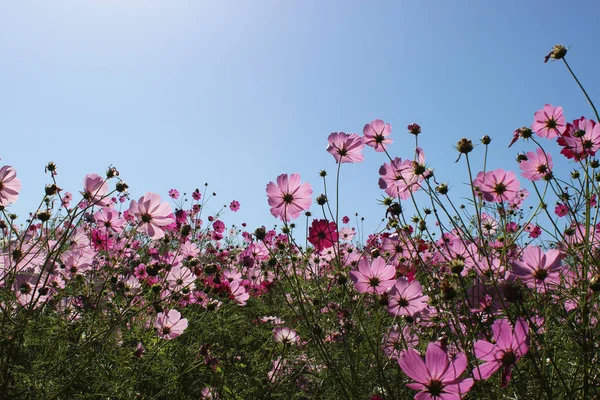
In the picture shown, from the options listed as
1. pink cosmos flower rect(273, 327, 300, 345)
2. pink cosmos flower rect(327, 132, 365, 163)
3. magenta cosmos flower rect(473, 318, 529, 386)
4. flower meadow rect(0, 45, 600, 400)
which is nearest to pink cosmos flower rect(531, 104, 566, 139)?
flower meadow rect(0, 45, 600, 400)

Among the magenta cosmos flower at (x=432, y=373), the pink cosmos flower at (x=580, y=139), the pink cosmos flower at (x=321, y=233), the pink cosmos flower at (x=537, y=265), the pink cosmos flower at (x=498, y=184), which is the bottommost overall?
the magenta cosmos flower at (x=432, y=373)

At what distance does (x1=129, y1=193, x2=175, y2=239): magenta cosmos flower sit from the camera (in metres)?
1.27

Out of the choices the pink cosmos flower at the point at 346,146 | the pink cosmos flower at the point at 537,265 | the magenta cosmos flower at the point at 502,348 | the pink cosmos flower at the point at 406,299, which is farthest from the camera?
the pink cosmos flower at the point at 346,146

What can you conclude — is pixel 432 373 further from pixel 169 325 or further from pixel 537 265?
pixel 169 325

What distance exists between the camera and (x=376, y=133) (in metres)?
1.43

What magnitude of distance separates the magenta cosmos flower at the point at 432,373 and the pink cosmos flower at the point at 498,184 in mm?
646

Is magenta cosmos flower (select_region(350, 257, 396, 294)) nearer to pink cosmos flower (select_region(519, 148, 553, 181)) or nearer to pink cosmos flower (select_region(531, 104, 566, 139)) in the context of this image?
pink cosmos flower (select_region(519, 148, 553, 181))

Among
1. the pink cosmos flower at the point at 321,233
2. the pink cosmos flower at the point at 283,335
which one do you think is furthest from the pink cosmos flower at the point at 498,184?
the pink cosmos flower at the point at 283,335

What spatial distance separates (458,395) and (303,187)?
81cm

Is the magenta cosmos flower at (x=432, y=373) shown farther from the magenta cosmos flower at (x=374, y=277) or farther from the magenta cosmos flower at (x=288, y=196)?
the magenta cosmos flower at (x=288, y=196)

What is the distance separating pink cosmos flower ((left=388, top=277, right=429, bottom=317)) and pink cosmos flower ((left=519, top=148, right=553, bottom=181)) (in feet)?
1.82

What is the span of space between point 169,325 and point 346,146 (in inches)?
37.0

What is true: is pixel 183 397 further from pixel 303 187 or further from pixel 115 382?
pixel 303 187

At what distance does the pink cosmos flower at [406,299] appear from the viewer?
3.25 feet
